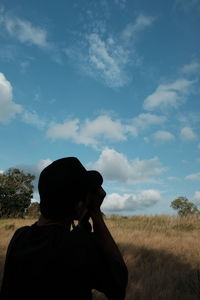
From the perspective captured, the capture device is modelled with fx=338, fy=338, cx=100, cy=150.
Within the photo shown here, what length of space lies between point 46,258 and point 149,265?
6523 millimetres

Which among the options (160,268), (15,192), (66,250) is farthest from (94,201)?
(15,192)

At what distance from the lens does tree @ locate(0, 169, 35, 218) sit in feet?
147

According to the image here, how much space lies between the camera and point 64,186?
1.75 m

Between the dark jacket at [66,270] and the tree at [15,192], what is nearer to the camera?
the dark jacket at [66,270]

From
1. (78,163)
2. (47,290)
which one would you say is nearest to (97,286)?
(47,290)

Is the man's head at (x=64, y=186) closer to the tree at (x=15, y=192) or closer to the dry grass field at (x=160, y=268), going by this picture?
the dry grass field at (x=160, y=268)

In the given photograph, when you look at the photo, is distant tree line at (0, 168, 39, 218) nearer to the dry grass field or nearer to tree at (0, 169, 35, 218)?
tree at (0, 169, 35, 218)

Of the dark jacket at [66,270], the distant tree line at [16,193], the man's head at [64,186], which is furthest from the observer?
the distant tree line at [16,193]

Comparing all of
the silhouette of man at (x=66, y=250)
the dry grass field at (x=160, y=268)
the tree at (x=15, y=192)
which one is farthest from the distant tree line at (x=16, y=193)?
the silhouette of man at (x=66, y=250)

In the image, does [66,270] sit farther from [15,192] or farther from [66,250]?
[15,192]

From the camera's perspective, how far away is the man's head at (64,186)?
5.76 feet

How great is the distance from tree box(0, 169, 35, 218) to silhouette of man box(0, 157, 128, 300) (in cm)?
4330

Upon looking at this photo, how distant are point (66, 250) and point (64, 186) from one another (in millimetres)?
319

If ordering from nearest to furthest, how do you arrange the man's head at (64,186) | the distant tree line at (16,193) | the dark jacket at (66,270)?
the dark jacket at (66,270) → the man's head at (64,186) → the distant tree line at (16,193)
